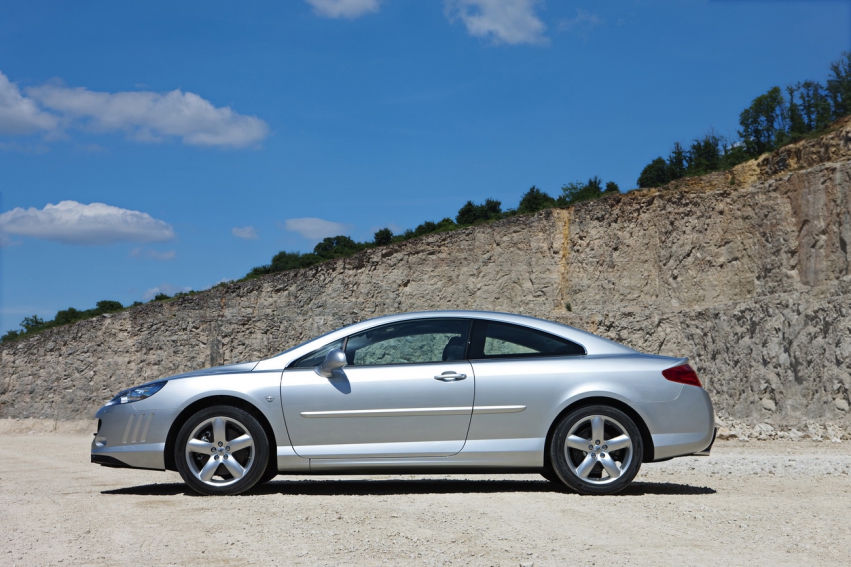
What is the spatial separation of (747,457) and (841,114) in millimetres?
Answer: 17559

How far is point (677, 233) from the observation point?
27031 mm

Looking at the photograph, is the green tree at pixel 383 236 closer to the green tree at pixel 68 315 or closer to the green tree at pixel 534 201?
the green tree at pixel 534 201

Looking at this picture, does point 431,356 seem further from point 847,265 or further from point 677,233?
point 677,233

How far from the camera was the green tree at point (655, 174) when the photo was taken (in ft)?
102

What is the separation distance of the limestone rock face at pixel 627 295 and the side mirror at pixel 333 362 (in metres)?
15.2

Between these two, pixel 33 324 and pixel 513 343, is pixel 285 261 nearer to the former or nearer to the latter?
pixel 33 324

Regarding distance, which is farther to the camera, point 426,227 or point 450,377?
point 426,227

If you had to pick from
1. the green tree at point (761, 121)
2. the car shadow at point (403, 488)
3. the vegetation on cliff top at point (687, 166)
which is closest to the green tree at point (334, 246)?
the vegetation on cliff top at point (687, 166)

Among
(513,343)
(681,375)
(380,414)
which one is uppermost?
(513,343)

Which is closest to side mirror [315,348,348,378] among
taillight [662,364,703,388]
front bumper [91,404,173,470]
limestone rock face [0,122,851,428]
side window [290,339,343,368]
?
side window [290,339,343,368]

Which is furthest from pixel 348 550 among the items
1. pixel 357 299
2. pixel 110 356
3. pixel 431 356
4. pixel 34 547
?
pixel 110 356

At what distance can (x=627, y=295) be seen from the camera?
2806 centimetres

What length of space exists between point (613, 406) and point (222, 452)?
125 inches

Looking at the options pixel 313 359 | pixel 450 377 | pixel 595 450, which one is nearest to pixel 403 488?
pixel 450 377
